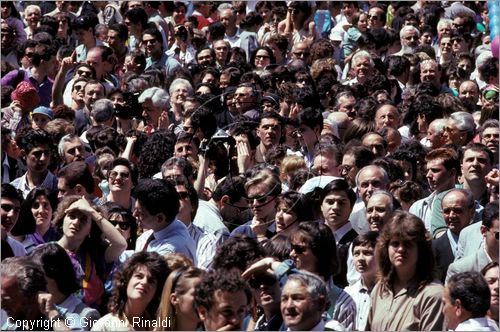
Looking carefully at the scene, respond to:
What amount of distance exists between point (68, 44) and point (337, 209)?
27.3 ft

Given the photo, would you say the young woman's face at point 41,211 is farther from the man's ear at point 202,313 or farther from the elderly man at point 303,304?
the elderly man at point 303,304

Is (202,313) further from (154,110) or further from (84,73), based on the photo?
(84,73)

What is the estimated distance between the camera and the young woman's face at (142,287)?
748cm

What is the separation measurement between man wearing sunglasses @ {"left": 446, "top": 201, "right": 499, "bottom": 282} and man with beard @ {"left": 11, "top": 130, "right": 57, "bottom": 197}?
3.47 m

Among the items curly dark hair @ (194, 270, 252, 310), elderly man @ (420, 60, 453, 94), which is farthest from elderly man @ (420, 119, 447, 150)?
curly dark hair @ (194, 270, 252, 310)

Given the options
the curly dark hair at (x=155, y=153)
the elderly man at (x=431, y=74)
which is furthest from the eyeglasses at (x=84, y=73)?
the elderly man at (x=431, y=74)

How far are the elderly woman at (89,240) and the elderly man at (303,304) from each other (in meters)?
1.71

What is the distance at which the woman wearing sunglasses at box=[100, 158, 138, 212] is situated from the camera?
32.5 ft

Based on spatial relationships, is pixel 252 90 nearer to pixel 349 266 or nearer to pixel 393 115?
pixel 393 115

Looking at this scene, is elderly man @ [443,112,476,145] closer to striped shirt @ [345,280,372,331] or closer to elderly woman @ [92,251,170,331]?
striped shirt @ [345,280,372,331]

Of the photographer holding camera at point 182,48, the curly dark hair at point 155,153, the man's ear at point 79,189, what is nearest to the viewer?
the man's ear at point 79,189

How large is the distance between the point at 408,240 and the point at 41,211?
2.73 m

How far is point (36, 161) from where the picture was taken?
10.8 m

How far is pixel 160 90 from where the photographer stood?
42.9ft
